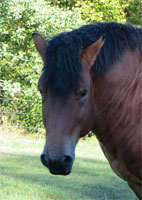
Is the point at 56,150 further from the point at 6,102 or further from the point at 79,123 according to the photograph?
the point at 6,102

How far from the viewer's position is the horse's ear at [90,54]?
2963 millimetres

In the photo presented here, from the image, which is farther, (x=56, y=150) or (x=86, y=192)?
(x=86, y=192)

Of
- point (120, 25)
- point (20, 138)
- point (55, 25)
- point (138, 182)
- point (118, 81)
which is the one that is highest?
point (120, 25)

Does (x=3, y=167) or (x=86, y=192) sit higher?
(x=86, y=192)

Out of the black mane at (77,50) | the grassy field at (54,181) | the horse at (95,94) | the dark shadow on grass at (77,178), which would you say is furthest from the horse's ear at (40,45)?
the dark shadow on grass at (77,178)

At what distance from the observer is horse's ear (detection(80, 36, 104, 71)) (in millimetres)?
2963

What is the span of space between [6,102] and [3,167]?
20.2ft

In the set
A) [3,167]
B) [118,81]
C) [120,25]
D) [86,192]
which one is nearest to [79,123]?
[118,81]

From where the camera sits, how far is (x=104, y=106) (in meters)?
3.12

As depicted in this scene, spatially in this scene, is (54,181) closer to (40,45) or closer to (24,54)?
(40,45)

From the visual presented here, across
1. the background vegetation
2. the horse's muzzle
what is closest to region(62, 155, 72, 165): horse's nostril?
the horse's muzzle

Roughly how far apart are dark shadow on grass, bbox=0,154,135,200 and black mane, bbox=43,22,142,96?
3.32m

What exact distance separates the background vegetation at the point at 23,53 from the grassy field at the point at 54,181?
311 cm

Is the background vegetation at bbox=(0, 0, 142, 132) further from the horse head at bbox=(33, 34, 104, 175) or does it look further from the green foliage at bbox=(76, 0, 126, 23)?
the horse head at bbox=(33, 34, 104, 175)
